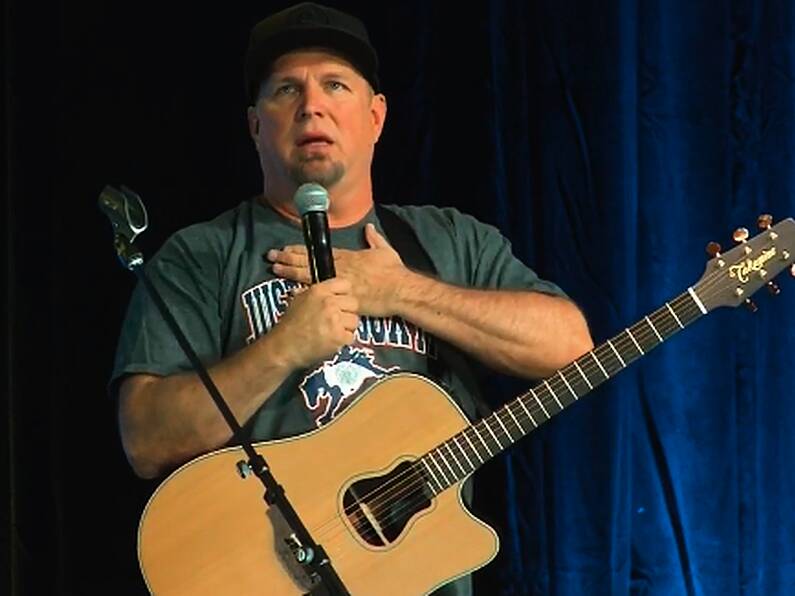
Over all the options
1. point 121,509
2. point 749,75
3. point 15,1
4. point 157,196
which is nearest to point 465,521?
point 121,509

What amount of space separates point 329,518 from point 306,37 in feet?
2.43

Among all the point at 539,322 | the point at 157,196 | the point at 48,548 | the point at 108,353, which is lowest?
the point at 539,322

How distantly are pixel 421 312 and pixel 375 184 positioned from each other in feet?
1.59

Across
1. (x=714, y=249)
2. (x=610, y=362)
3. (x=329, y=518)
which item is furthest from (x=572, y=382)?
(x=329, y=518)

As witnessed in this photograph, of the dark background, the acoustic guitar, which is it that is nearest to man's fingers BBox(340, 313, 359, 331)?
the acoustic guitar

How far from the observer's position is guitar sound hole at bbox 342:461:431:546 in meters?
1.52

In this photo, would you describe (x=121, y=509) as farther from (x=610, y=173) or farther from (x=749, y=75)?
(x=749, y=75)

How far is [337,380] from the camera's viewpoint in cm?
164

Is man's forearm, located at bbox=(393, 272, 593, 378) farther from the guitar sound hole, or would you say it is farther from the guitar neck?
the guitar sound hole

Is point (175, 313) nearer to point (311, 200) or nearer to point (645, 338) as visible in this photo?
point (311, 200)

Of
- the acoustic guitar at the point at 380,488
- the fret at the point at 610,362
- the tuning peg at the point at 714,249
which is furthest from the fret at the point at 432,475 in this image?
the tuning peg at the point at 714,249

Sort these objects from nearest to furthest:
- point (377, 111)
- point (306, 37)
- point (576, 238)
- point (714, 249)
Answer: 1. point (714, 249)
2. point (306, 37)
3. point (377, 111)
4. point (576, 238)

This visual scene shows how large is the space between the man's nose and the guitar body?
1.42 ft

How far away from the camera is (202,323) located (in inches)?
64.4
